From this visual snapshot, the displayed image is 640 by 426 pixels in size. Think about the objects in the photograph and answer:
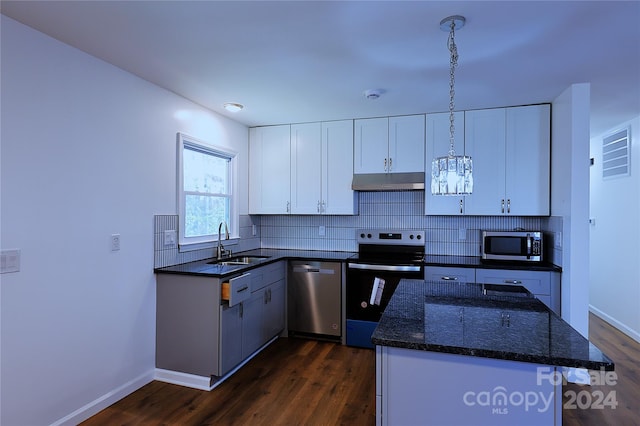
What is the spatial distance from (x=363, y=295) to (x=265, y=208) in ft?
4.98

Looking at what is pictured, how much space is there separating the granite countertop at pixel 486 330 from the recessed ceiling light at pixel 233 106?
7.46ft

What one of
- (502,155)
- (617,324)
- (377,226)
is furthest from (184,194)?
(617,324)

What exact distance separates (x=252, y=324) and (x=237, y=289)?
20.7 inches

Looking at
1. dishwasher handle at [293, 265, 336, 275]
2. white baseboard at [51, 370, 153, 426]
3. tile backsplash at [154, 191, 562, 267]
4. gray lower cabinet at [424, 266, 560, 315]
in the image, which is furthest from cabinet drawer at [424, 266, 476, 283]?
white baseboard at [51, 370, 153, 426]

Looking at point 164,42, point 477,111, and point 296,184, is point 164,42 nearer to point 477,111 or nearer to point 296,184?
point 296,184

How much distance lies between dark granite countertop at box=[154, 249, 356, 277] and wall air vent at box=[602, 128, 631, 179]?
314 cm

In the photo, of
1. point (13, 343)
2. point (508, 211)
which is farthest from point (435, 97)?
point (13, 343)

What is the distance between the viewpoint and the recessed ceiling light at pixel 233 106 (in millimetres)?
3261

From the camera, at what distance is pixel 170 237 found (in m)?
2.96

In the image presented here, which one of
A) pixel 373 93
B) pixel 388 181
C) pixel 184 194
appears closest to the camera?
pixel 373 93

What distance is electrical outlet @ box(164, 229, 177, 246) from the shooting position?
293cm

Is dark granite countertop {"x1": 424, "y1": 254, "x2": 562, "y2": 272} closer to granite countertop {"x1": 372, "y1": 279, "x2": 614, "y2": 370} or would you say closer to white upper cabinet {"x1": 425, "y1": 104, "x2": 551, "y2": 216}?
white upper cabinet {"x1": 425, "y1": 104, "x2": 551, "y2": 216}

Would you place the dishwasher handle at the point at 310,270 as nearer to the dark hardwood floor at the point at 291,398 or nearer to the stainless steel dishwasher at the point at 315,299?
the stainless steel dishwasher at the point at 315,299

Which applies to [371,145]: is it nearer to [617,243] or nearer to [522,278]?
[522,278]
